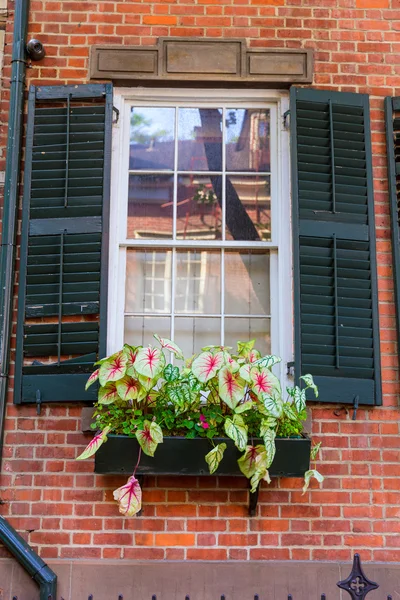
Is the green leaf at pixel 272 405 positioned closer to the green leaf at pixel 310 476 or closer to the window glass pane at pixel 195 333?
the green leaf at pixel 310 476

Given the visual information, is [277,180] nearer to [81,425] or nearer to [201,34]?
[201,34]

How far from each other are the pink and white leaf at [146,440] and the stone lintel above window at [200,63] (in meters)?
2.59

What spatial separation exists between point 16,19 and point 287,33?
2008 millimetres

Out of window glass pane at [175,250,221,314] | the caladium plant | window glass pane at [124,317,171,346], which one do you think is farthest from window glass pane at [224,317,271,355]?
the caladium plant

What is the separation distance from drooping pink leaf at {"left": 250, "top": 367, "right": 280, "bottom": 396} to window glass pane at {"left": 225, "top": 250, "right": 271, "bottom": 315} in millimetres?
954

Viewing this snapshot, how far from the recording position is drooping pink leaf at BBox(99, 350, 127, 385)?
13.9 ft

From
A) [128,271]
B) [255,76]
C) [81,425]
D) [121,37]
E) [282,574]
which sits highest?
[121,37]

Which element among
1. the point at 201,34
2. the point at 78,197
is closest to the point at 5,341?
the point at 78,197

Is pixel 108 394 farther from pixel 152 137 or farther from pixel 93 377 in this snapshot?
pixel 152 137

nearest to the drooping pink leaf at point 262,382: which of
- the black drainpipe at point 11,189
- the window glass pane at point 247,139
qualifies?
the black drainpipe at point 11,189

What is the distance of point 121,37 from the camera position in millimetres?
5418

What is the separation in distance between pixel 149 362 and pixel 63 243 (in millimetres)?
1236

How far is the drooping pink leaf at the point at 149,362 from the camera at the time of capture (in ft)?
13.7

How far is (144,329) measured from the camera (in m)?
5.09
